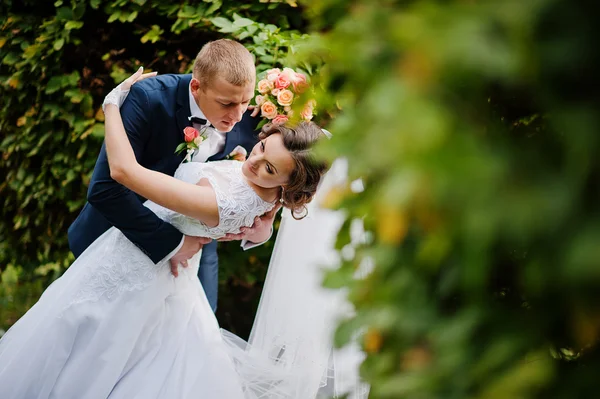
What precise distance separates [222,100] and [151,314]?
37.9 inches

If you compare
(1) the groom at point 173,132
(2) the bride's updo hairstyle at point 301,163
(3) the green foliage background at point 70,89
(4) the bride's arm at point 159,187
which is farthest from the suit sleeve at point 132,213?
(3) the green foliage background at point 70,89

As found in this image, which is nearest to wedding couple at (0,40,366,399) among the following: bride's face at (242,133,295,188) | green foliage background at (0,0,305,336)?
bride's face at (242,133,295,188)

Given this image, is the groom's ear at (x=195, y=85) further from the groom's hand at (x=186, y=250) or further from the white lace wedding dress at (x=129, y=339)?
the groom's hand at (x=186, y=250)

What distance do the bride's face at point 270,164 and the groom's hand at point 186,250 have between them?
1.37 feet

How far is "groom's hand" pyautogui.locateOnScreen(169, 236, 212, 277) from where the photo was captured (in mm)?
2875

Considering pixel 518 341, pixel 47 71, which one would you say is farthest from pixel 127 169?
pixel 47 71

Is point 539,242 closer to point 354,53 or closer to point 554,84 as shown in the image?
point 554,84

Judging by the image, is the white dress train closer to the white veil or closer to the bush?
the white veil

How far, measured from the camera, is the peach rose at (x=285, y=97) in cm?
287

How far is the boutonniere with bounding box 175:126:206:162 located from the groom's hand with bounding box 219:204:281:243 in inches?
16.4

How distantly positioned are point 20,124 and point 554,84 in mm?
4435

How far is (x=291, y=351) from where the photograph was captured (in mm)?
2947

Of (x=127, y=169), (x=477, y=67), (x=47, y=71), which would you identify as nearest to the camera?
(x=477, y=67)

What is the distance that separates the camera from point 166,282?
2.89 meters
